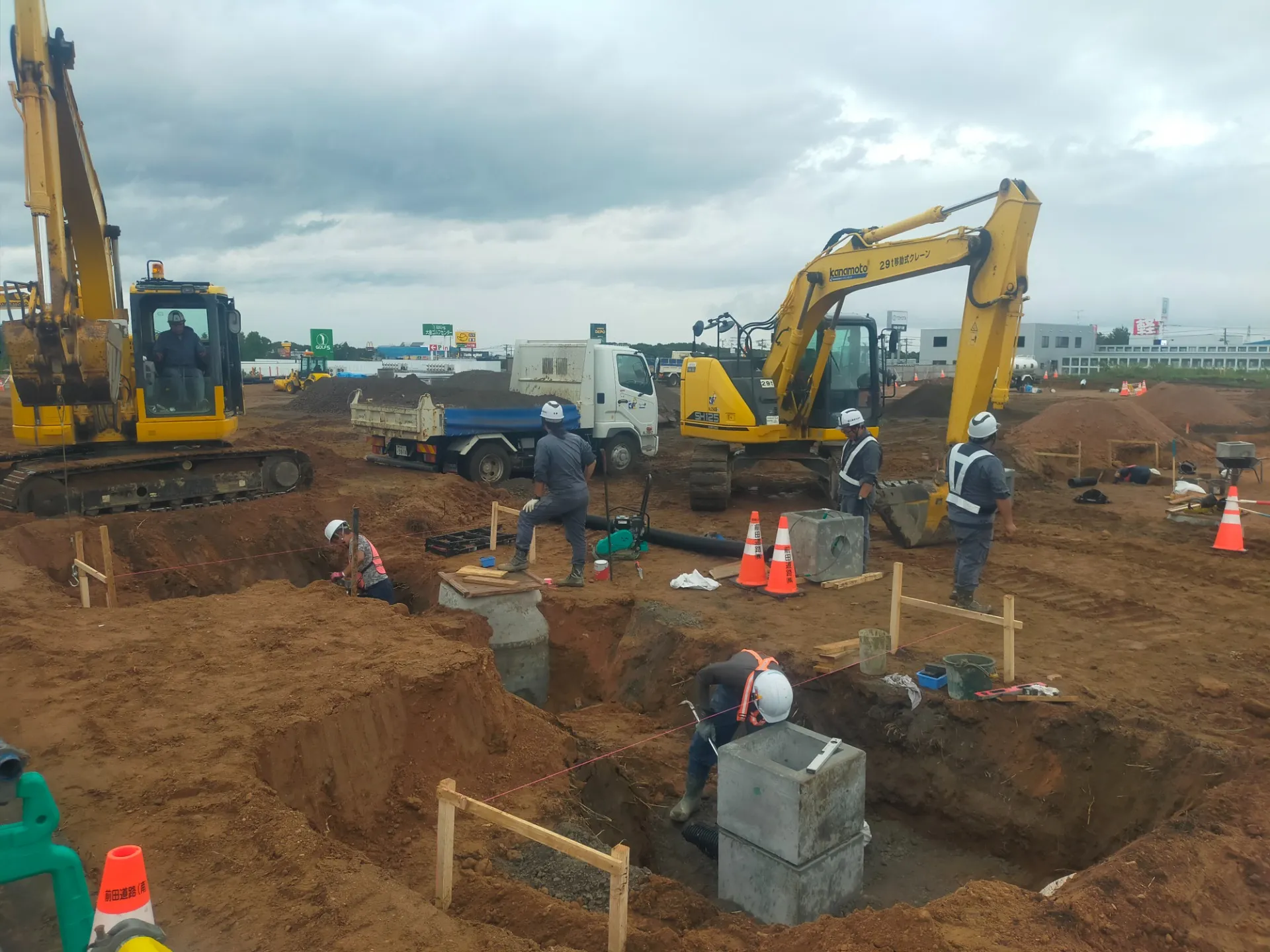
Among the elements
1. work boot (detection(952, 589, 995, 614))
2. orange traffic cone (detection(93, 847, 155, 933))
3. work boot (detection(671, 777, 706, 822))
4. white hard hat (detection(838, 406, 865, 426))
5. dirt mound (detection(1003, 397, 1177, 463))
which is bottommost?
work boot (detection(671, 777, 706, 822))

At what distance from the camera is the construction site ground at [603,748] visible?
3.73 metres

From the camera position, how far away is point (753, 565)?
9.35 m

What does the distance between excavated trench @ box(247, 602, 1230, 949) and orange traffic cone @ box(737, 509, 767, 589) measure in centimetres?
227

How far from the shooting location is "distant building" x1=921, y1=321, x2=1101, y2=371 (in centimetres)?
6888

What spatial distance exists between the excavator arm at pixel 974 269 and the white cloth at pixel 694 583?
11.5 ft

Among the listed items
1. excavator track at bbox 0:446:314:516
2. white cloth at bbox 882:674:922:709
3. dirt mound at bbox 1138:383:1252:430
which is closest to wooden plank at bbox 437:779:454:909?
white cloth at bbox 882:674:922:709

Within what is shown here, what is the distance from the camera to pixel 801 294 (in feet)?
41.5

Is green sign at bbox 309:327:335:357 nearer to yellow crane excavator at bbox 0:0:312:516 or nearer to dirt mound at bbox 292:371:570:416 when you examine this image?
dirt mound at bbox 292:371:570:416

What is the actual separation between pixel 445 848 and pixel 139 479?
9.68 m

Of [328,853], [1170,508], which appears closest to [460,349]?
[1170,508]

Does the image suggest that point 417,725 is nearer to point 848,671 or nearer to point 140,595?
point 848,671

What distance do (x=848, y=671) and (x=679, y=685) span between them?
1.55 meters

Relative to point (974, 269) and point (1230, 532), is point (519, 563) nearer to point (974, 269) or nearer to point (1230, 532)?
point (974, 269)

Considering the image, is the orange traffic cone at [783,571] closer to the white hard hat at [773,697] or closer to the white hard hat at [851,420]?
the white hard hat at [851,420]
